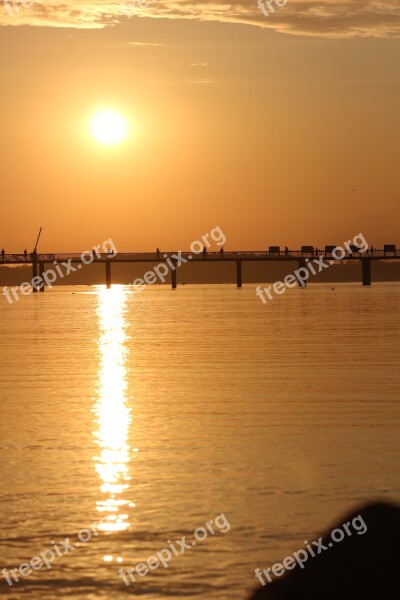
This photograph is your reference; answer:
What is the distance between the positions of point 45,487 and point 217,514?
100 inches

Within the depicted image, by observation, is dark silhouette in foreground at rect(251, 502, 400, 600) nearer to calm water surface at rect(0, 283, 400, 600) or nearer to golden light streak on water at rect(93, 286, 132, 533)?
calm water surface at rect(0, 283, 400, 600)

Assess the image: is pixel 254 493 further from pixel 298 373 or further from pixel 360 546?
pixel 298 373

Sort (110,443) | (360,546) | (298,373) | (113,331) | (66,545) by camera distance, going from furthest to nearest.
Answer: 1. (113,331)
2. (298,373)
3. (110,443)
4. (66,545)
5. (360,546)

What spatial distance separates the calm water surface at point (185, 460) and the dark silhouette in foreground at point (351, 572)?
0.49 meters

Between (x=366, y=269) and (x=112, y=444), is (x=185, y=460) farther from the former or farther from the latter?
(x=366, y=269)

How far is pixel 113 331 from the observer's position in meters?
56.4

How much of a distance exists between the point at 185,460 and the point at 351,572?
648 cm

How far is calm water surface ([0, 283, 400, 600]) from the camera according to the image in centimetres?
1124

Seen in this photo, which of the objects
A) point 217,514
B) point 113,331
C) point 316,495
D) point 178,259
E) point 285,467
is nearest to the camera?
point 217,514

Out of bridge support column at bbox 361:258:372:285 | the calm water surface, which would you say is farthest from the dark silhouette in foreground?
bridge support column at bbox 361:258:372:285

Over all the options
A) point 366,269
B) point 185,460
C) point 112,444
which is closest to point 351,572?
point 185,460

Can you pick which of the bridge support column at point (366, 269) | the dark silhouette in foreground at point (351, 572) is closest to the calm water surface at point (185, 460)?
the dark silhouette in foreground at point (351, 572)

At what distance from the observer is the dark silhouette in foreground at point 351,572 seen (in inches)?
372

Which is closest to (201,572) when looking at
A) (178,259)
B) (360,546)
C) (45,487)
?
(360,546)
